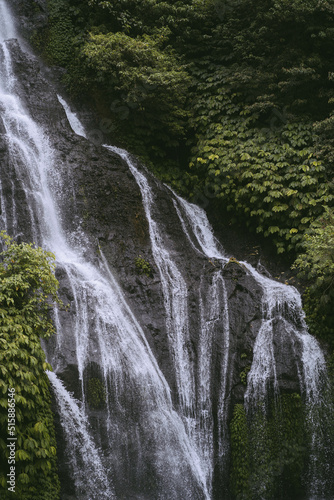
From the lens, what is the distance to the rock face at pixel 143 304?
6.73 metres

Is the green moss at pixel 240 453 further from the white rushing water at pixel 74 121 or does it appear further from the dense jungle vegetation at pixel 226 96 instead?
the white rushing water at pixel 74 121

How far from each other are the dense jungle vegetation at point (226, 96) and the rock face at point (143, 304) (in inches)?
61.1

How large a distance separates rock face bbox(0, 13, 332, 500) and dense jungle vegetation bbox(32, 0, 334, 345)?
1.55 meters

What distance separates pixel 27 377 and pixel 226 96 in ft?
31.2

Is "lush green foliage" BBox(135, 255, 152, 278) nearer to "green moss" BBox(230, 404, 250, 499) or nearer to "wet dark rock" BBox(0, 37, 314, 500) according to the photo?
"wet dark rock" BBox(0, 37, 314, 500)

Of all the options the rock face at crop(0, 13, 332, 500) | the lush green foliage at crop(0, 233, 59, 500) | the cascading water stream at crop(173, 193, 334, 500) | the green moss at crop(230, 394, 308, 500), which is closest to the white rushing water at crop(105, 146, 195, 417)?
the rock face at crop(0, 13, 332, 500)

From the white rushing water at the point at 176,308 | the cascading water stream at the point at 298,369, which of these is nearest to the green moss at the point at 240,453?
the cascading water stream at the point at 298,369

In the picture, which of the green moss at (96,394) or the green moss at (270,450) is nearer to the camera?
the green moss at (96,394)

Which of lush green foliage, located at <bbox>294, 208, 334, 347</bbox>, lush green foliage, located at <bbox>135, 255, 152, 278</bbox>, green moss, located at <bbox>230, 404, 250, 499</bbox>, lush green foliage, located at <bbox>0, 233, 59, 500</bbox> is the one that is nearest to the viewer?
lush green foliage, located at <bbox>0, 233, 59, 500</bbox>

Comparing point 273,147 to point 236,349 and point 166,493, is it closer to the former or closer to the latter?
point 236,349

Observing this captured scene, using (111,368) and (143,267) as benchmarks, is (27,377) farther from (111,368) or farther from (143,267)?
(143,267)

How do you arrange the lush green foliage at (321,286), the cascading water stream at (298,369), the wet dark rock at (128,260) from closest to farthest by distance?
the cascading water stream at (298,369) < the wet dark rock at (128,260) < the lush green foliage at (321,286)

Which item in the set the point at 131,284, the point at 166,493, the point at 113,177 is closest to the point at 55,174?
the point at 113,177

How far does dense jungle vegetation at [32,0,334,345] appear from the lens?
10.1m
